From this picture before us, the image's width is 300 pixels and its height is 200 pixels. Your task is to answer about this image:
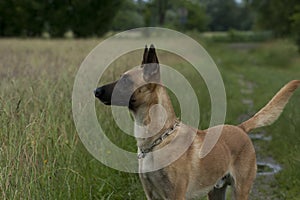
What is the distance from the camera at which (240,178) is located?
438 cm

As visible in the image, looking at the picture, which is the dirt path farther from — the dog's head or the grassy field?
the dog's head

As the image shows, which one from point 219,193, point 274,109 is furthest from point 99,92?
point 274,109

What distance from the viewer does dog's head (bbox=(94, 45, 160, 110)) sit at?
3.89 m

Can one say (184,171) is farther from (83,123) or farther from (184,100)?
(184,100)

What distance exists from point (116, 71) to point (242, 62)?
1961 cm

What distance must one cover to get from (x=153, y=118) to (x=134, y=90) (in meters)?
0.28

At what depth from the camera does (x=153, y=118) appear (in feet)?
12.9

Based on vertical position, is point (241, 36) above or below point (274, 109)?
below

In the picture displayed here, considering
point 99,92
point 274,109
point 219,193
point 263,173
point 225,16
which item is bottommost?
point 225,16

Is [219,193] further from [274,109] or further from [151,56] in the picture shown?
[151,56]

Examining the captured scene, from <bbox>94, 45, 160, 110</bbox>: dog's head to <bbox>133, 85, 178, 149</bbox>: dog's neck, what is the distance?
0.04 meters

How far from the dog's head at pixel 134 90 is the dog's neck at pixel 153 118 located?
4cm

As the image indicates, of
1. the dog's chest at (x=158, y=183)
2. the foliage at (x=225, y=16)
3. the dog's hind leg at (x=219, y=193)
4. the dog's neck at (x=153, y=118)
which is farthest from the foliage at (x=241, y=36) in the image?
the dog's chest at (x=158, y=183)

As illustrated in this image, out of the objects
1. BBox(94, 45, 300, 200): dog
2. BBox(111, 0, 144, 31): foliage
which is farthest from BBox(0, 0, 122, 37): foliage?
BBox(94, 45, 300, 200): dog
